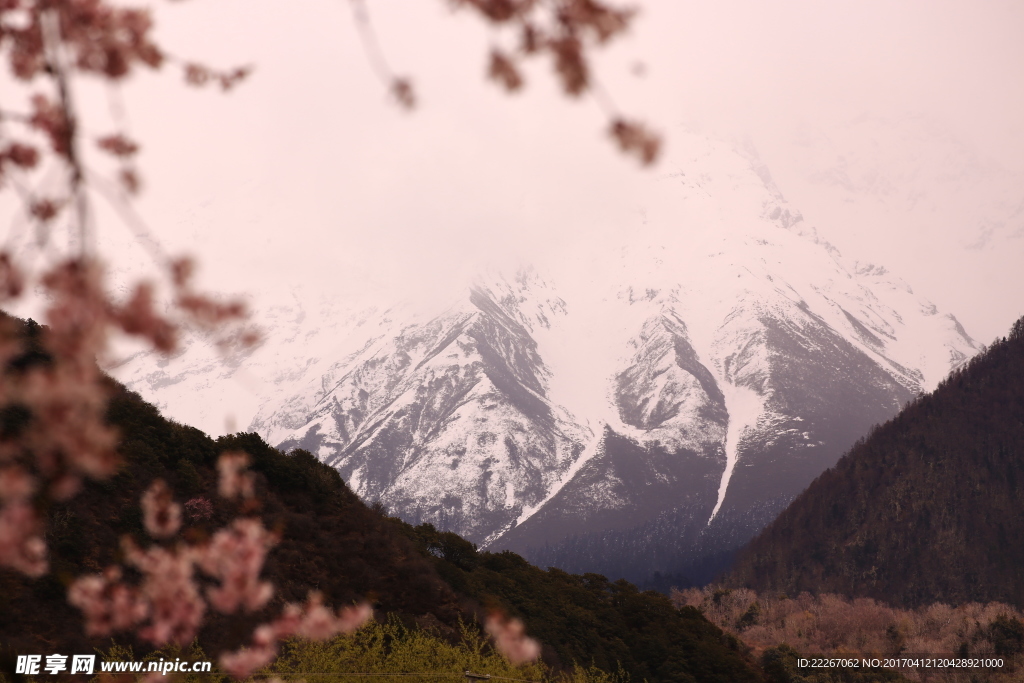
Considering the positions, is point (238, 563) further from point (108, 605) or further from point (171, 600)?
point (108, 605)

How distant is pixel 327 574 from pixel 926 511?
157690 millimetres

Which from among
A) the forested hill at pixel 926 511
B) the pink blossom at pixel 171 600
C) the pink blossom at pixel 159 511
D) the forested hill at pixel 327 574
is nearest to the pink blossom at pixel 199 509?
the forested hill at pixel 327 574

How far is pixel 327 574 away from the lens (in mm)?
28281

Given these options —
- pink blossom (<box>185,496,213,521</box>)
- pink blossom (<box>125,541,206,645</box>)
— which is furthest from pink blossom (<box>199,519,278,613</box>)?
pink blossom (<box>185,496,213,521</box>)

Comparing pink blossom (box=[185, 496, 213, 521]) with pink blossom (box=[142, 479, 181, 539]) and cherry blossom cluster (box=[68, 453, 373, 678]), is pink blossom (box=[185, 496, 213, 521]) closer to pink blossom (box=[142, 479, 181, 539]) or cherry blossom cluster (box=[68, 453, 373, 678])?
cherry blossom cluster (box=[68, 453, 373, 678])

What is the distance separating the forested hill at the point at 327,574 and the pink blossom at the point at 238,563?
561 inches

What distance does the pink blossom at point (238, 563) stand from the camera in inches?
173

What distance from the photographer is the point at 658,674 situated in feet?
114

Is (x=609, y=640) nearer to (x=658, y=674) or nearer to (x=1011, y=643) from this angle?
(x=658, y=674)

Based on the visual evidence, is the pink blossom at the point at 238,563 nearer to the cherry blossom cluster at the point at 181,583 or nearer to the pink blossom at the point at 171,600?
the cherry blossom cluster at the point at 181,583

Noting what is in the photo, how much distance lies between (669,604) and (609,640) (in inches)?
272

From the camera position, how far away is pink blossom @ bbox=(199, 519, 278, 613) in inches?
173

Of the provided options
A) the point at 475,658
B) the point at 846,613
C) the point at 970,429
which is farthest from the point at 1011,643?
the point at 970,429

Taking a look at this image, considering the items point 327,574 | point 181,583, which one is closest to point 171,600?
point 181,583
